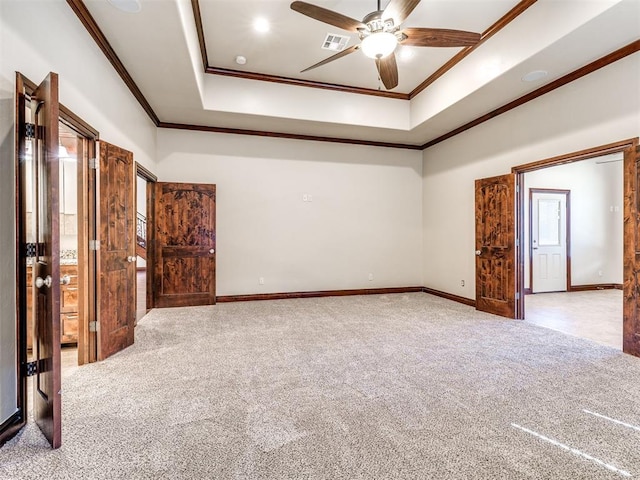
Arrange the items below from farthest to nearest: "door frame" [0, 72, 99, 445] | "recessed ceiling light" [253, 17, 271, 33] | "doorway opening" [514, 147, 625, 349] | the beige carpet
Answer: "doorway opening" [514, 147, 625, 349] → "recessed ceiling light" [253, 17, 271, 33] → "door frame" [0, 72, 99, 445] → the beige carpet

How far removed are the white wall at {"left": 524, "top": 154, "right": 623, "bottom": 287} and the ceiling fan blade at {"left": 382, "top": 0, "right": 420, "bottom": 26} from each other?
621 centimetres

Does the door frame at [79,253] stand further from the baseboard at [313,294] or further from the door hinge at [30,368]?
the baseboard at [313,294]

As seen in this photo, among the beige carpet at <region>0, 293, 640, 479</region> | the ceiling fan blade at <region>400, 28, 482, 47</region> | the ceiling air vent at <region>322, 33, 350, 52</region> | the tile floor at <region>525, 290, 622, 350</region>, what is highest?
the ceiling air vent at <region>322, 33, 350, 52</region>

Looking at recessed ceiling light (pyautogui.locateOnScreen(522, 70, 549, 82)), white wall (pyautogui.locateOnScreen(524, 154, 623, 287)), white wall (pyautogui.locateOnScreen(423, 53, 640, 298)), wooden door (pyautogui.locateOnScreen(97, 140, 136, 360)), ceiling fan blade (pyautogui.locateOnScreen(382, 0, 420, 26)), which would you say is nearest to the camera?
ceiling fan blade (pyautogui.locateOnScreen(382, 0, 420, 26))

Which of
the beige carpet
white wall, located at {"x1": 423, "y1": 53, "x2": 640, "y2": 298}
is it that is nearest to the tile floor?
the beige carpet

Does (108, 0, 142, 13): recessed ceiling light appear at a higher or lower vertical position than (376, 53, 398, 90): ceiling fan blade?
higher

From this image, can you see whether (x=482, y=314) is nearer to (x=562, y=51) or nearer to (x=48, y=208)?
(x=562, y=51)

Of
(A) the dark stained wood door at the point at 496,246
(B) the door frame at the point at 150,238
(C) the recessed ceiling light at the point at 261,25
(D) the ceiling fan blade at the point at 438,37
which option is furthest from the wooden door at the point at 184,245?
(A) the dark stained wood door at the point at 496,246

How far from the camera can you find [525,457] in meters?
1.76

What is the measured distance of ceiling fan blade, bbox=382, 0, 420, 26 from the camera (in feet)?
8.32

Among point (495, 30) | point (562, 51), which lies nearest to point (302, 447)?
point (562, 51)

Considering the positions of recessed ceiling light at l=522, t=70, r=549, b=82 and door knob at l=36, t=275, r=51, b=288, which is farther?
recessed ceiling light at l=522, t=70, r=549, b=82

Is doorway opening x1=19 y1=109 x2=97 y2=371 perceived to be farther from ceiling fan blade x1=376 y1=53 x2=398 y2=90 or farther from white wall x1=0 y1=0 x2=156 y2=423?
ceiling fan blade x1=376 y1=53 x2=398 y2=90

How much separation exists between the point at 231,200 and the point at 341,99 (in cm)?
263
